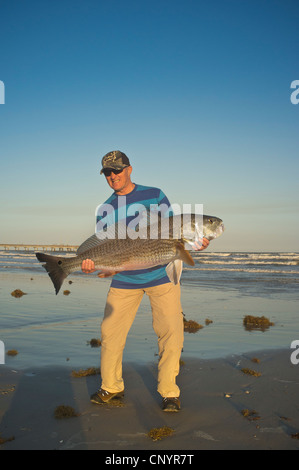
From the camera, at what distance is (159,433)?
4406mm

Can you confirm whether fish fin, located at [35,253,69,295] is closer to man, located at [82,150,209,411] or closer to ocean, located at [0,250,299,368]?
man, located at [82,150,209,411]

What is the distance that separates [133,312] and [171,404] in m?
1.44

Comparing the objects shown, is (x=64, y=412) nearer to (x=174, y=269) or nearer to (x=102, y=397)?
(x=102, y=397)

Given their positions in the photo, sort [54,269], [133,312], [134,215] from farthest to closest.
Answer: [133,312], [134,215], [54,269]

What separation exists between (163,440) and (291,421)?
1.71 m

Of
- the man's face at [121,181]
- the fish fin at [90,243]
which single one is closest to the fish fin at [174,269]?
the fish fin at [90,243]

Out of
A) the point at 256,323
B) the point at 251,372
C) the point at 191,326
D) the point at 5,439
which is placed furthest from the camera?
the point at 256,323

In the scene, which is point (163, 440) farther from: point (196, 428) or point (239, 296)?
point (239, 296)

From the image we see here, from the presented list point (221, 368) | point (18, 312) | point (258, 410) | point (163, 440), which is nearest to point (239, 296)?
point (18, 312)

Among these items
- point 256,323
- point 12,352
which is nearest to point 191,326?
point 256,323

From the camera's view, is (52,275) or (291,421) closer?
(291,421)

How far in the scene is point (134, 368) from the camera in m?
7.07
